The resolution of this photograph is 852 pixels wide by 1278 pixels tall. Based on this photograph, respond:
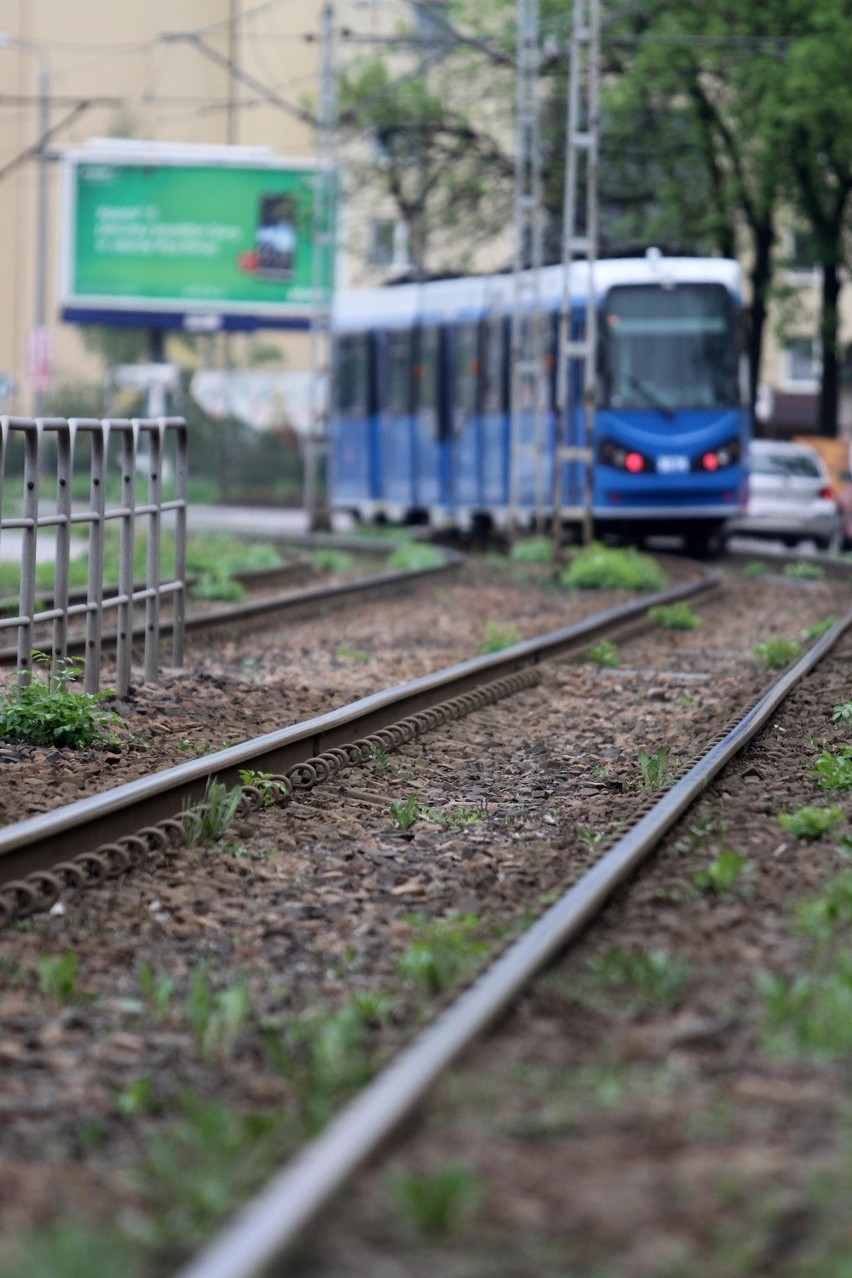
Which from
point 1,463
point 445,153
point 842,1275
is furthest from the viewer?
point 445,153

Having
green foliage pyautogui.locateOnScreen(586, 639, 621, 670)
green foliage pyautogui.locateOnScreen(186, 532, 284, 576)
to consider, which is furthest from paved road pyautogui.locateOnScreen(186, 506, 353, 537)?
green foliage pyautogui.locateOnScreen(586, 639, 621, 670)

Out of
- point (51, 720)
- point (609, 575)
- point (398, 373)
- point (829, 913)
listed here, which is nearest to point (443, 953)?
point (829, 913)

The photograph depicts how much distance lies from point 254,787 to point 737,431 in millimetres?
18662

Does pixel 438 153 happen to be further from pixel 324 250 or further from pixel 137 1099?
pixel 137 1099

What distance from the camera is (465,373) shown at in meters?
28.6

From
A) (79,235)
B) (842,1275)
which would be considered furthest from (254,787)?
(79,235)

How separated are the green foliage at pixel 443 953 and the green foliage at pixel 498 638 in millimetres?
7600

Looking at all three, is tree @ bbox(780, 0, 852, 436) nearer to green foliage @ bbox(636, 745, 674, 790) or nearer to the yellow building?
the yellow building

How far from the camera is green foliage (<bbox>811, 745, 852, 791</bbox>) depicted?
8.11 meters

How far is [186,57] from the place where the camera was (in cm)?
5444

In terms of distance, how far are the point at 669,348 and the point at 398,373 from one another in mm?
6432

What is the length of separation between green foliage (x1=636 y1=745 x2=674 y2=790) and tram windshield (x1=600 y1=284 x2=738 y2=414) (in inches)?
654

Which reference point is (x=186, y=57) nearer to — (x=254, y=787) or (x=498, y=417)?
(x=498, y=417)

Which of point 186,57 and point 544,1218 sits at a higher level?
point 186,57
